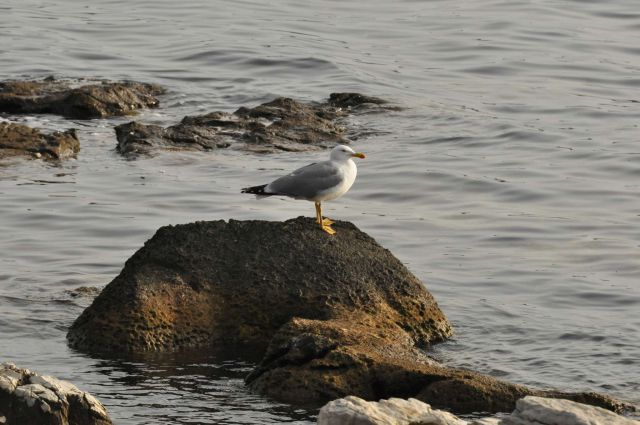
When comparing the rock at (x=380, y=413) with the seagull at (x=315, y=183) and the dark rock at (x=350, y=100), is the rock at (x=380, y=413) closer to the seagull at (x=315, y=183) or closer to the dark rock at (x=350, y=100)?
the seagull at (x=315, y=183)

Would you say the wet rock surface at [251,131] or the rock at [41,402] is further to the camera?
the wet rock surface at [251,131]

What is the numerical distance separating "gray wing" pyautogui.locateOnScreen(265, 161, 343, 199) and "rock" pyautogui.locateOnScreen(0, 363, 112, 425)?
354 cm

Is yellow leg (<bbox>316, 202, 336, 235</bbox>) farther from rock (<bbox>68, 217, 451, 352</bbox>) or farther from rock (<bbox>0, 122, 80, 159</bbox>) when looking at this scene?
rock (<bbox>0, 122, 80, 159</bbox>)

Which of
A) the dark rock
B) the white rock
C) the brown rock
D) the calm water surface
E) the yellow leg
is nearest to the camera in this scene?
the white rock

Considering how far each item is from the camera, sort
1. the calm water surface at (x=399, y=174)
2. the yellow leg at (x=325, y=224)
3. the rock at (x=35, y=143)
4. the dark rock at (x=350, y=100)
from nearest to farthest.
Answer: the calm water surface at (x=399, y=174) < the yellow leg at (x=325, y=224) < the rock at (x=35, y=143) < the dark rock at (x=350, y=100)

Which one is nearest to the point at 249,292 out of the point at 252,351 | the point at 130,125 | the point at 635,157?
the point at 252,351

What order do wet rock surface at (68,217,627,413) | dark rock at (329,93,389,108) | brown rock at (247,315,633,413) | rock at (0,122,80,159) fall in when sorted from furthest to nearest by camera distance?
1. dark rock at (329,93,389,108)
2. rock at (0,122,80,159)
3. wet rock surface at (68,217,627,413)
4. brown rock at (247,315,633,413)

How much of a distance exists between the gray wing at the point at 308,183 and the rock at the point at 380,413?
3.51 meters

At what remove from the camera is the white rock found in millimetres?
6895

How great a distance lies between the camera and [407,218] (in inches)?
603

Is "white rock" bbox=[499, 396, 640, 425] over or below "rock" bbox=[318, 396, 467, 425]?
over

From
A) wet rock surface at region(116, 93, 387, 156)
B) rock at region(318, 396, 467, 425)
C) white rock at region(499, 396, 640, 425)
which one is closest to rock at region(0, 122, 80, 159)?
wet rock surface at region(116, 93, 387, 156)

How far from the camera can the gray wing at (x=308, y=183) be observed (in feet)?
36.2

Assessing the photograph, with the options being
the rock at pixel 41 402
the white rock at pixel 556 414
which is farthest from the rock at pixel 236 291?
the white rock at pixel 556 414
